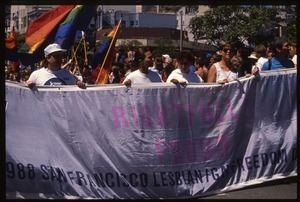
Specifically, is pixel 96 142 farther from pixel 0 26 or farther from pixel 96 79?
pixel 96 79

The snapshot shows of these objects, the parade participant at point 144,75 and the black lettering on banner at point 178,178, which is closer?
the black lettering on banner at point 178,178

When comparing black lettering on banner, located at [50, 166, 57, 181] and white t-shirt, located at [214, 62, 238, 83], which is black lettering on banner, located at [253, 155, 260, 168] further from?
black lettering on banner, located at [50, 166, 57, 181]

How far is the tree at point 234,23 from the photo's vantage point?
1524 cm

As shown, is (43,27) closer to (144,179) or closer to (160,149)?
(160,149)

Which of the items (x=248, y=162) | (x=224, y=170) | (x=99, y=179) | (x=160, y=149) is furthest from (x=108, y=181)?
(x=248, y=162)

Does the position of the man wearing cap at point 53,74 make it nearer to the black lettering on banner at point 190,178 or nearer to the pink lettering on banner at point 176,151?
the pink lettering on banner at point 176,151

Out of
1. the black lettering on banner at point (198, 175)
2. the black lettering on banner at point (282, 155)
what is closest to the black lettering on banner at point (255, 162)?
the black lettering on banner at point (282, 155)

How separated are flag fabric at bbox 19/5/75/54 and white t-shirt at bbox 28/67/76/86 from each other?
379cm

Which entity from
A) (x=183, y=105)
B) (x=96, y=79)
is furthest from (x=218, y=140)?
(x=96, y=79)

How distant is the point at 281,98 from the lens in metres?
7.88

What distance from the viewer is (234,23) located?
613 inches

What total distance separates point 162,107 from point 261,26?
382 inches

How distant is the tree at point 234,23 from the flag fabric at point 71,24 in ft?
12.8

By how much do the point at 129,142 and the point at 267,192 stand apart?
1665 millimetres
